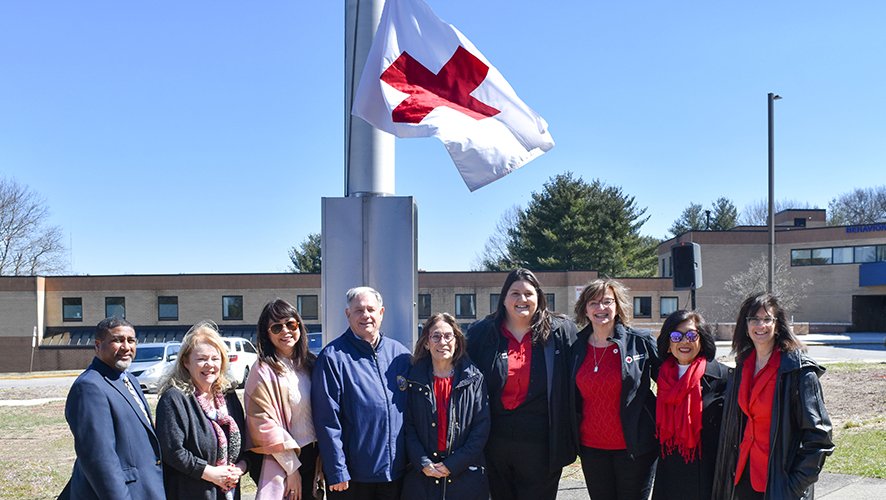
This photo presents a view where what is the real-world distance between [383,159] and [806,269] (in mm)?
59451

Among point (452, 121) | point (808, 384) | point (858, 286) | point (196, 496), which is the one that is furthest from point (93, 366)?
point (858, 286)

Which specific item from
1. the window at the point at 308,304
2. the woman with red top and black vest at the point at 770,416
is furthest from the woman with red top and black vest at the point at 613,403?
the window at the point at 308,304

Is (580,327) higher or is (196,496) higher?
(580,327)

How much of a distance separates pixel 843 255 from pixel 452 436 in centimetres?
6031

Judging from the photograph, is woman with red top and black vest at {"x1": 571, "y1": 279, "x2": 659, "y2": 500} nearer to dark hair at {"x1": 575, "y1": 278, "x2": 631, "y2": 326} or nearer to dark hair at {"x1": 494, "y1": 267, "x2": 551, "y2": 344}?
dark hair at {"x1": 575, "y1": 278, "x2": 631, "y2": 326}

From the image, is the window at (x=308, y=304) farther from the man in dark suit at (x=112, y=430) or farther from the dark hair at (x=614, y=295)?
the man in dark suit at (x=112, y=430)

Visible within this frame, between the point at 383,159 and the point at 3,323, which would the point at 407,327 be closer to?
the point at 383,159

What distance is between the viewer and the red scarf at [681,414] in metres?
5.02

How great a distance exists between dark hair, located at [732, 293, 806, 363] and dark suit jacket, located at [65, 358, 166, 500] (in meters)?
3.51

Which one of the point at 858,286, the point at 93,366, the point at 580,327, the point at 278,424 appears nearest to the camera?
the point at 93,366

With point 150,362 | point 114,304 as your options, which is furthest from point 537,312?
point 114,304

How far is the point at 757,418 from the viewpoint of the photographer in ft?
15.4

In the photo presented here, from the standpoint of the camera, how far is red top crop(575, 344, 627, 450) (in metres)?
5.12

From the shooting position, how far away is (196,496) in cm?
455
